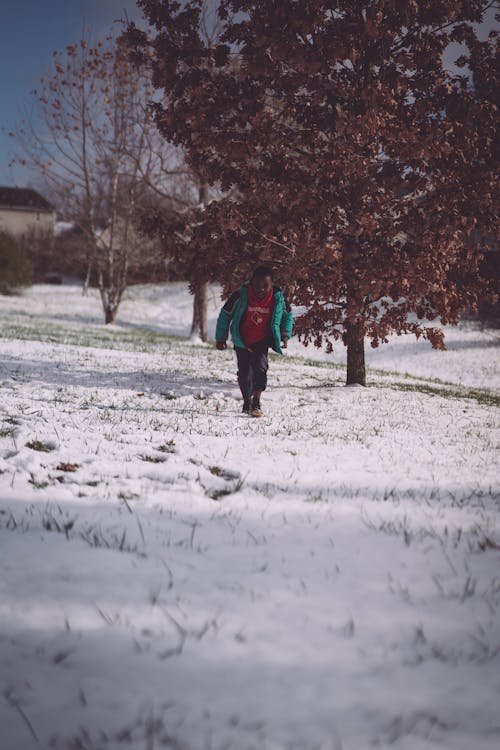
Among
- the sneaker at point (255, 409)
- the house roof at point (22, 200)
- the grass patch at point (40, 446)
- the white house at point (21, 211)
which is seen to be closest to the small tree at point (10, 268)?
the white house at point (21, 211)

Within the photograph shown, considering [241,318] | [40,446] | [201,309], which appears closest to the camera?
[40,446]

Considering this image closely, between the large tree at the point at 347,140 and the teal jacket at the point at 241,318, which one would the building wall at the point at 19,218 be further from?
the teal jacket at the point at 241,318

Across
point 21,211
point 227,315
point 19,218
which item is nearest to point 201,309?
point 227,315

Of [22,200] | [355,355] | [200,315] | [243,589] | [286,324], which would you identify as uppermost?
[22,200]

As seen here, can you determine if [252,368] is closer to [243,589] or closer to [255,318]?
[255,318]

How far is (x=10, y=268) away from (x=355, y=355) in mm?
33247

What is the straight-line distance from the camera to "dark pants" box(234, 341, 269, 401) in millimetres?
6258

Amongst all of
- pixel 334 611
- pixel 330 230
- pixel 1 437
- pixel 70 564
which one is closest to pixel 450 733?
pixel 334 611

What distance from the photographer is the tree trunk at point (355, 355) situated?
8.52 meters

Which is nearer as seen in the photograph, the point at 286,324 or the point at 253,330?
the point at 253,330

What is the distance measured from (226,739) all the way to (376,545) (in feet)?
4.80

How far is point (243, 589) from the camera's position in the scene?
7.06 ft

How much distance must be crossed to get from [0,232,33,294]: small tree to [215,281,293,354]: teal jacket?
33.1m

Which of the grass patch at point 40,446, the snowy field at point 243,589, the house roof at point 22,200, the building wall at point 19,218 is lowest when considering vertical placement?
the snowy field at point 243,589
